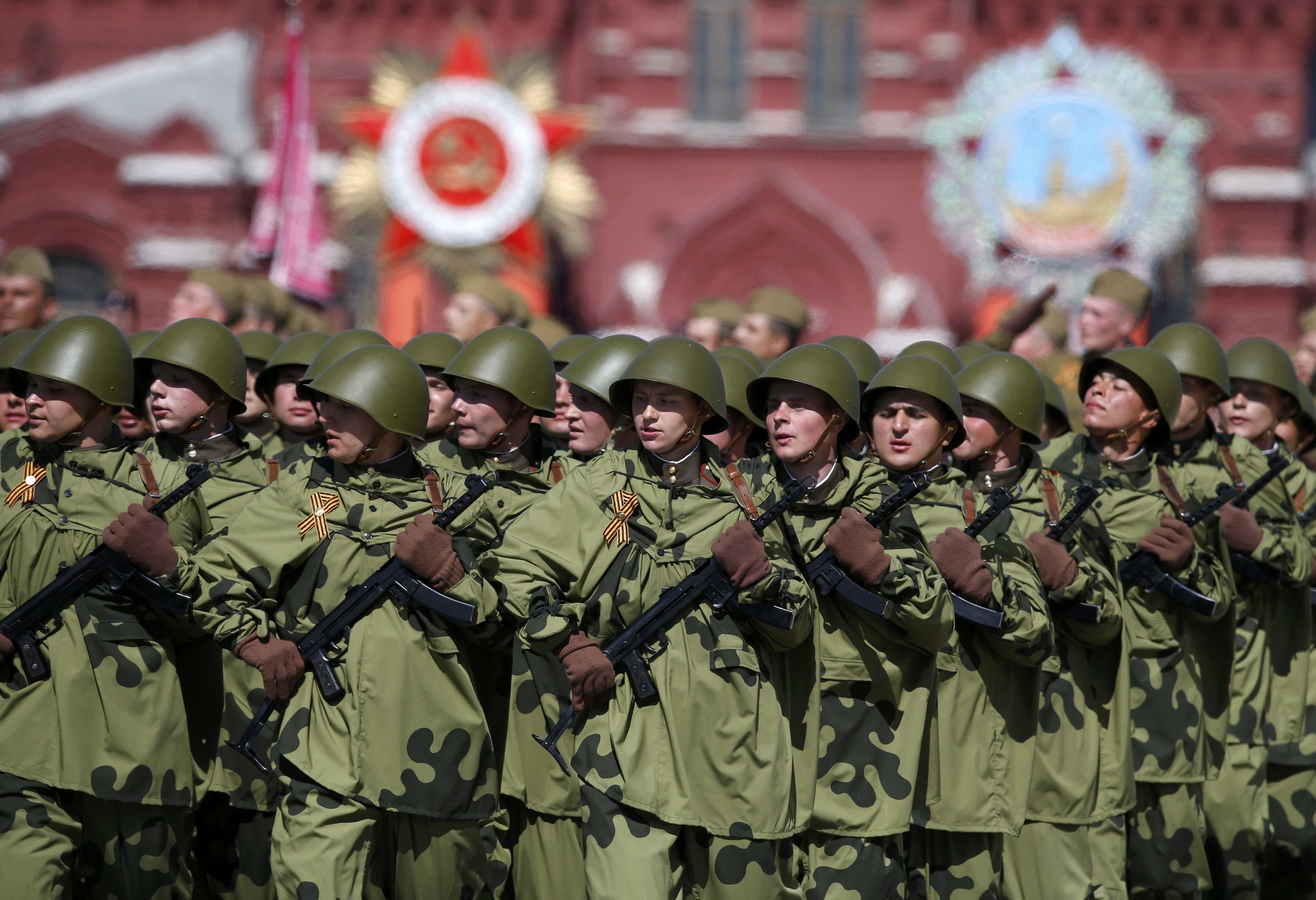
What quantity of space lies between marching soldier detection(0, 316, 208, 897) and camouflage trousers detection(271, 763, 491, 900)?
0.57 meters

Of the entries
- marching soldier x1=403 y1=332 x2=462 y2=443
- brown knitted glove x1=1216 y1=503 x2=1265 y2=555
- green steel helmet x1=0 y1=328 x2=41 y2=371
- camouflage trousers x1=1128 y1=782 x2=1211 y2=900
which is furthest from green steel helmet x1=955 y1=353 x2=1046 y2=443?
green steel helmet x1=0 y1=328 x2=41 y2=371

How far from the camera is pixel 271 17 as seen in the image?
21469 millimetres

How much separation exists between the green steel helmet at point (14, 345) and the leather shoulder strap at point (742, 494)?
109 inches

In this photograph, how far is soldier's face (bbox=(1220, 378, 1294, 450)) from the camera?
299 inches

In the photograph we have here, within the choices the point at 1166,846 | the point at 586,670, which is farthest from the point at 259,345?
the point at 1166,846

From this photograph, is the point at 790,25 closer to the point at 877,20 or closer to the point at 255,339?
the point at 877,20

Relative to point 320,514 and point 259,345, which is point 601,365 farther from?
point 259,345

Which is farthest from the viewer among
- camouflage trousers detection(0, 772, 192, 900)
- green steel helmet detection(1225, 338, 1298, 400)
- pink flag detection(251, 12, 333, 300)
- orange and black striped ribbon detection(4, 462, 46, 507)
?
pink flag detection(251, 12, 333, 300)

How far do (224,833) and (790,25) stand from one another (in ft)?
56.7

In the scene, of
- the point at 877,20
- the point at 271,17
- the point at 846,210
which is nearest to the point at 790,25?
the point at 877,20

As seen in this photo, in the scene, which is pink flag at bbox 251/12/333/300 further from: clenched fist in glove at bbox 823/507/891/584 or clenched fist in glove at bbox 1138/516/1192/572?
clenched fist in glove at bbox 823/507/891/584

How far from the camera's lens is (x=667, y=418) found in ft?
17.4

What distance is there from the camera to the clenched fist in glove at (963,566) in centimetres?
538

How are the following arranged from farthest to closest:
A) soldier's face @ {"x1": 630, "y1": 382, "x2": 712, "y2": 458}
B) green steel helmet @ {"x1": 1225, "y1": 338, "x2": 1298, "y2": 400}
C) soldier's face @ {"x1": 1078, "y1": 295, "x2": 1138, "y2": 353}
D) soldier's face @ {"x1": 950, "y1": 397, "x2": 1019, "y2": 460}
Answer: soldier's face @ {"x1": 1078, "y1": 295, "x2": 1138, "y2": 353} < green steel helmet @ {"x1": 1225, "y1": 338, "x2": 1298, "y2": 400} < soldier's face @ {"x1": 950, "y1": 397, "x2": 1019, "y2": 460} < soldier's face @ {"x1": 630, "y1": 382, "x2": 712, "y2": 458}
